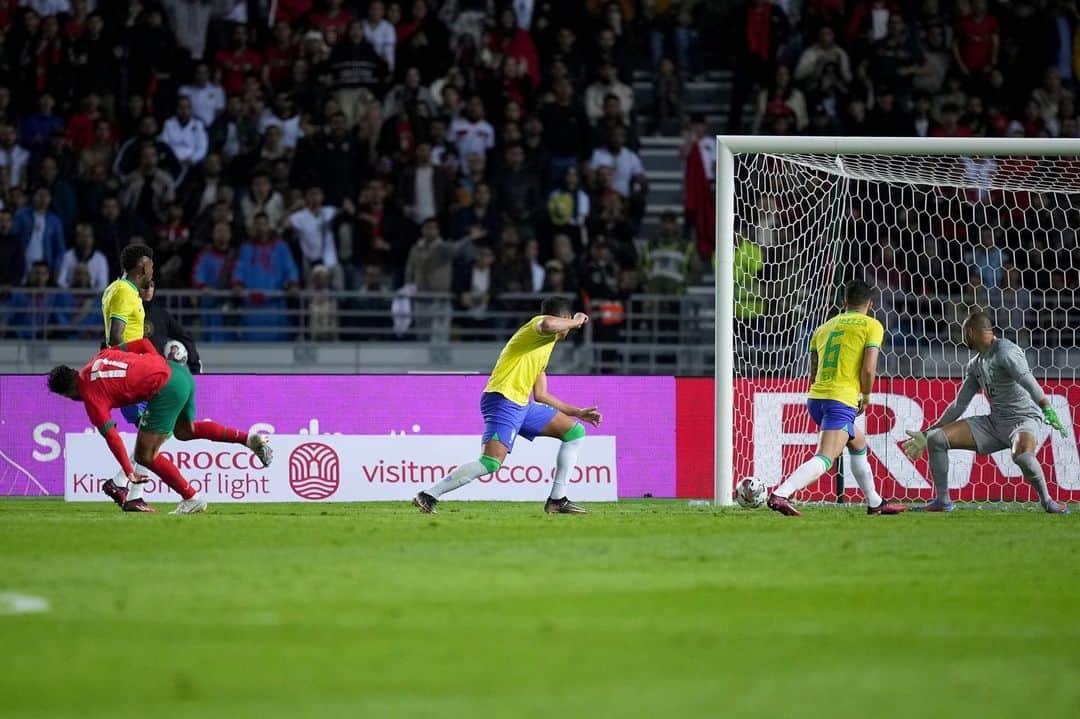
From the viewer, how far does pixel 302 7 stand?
78.2 ft

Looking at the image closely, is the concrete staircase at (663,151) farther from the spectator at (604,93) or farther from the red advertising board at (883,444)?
the red advertising board at (883,444)

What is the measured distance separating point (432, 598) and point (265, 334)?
1309 centimetres

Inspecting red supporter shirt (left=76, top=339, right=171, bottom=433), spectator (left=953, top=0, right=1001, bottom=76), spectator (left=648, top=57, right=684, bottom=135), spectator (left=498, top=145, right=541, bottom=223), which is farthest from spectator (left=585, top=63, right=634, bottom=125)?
red supporter shirt (left=76, top=339, right=171, bottom=433)

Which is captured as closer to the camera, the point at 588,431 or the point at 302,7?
the point at 588,431

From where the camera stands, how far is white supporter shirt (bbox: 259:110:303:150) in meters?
22.0

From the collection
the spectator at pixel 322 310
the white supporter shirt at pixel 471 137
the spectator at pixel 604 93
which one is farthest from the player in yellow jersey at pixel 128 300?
the spectator at pixel 604 93

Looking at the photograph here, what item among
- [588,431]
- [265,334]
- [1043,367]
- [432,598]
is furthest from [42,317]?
[432,598]

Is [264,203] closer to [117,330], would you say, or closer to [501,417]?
[117,330]

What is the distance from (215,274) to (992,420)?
9650 millimetres

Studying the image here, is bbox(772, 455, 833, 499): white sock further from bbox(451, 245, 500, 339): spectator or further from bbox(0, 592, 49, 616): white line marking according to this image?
bbox(451, 245, 500, 339): spectator

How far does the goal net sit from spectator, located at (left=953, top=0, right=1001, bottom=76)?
512 cm

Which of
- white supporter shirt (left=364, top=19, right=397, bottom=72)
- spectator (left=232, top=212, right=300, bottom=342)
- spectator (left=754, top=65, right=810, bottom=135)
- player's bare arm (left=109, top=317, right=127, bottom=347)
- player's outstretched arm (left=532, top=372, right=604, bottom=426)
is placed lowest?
player's outstretched arm (left=532, top=372, right=604, bottom=426)

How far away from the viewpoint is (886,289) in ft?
60.4

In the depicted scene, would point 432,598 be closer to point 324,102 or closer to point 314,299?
point 314,299
